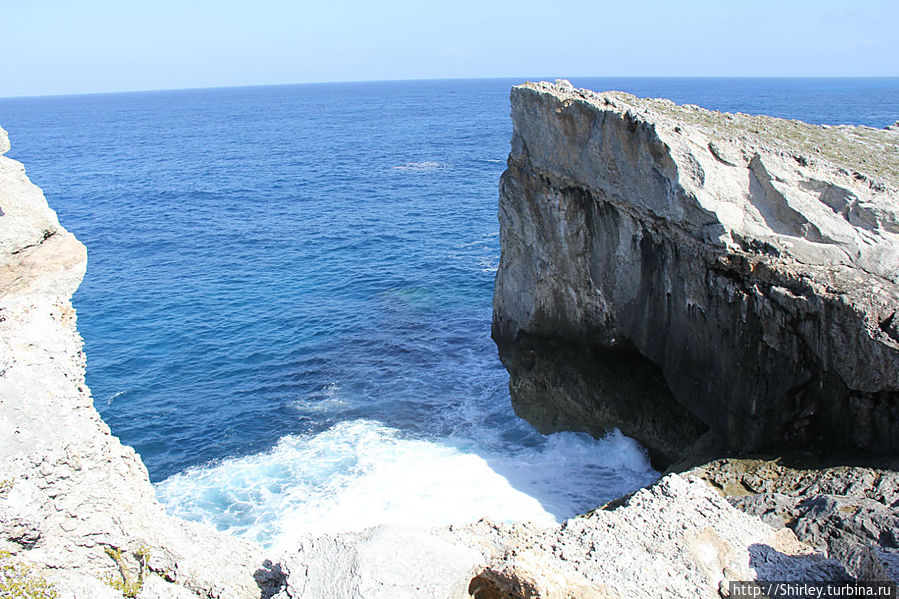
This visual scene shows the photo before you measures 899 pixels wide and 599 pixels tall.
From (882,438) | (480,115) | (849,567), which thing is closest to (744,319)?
→ (882,438)

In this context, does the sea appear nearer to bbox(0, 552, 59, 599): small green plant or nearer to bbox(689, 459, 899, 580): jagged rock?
bbox(689, 459, 899, 580): jagged rock

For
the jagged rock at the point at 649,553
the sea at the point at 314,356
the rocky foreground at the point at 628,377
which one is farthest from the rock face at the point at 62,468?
the sea at the point at 314,356

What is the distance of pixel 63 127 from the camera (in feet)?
480

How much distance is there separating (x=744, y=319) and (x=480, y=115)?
13459cm

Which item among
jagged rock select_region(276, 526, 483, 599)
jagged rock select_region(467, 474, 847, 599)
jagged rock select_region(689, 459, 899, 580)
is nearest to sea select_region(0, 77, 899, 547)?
jagged rock select_region(689, 459, 899, 580)

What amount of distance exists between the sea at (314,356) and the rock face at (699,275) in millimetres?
2915

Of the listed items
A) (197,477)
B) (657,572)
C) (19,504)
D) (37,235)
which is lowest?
(197,477)

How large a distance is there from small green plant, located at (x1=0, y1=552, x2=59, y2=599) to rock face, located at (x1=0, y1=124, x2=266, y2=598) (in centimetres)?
13

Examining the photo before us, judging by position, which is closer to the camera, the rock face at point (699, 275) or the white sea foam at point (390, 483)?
the rock face at point (699, 275)

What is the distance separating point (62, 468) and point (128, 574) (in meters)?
2.24

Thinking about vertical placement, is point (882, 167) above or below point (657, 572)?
above

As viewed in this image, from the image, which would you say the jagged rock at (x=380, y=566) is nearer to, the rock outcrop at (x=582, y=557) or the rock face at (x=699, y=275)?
the rock outcrop at (x=582, y=557)

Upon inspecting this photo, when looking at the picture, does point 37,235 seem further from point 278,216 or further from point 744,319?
point 278,216

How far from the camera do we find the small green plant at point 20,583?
10.5 metres
